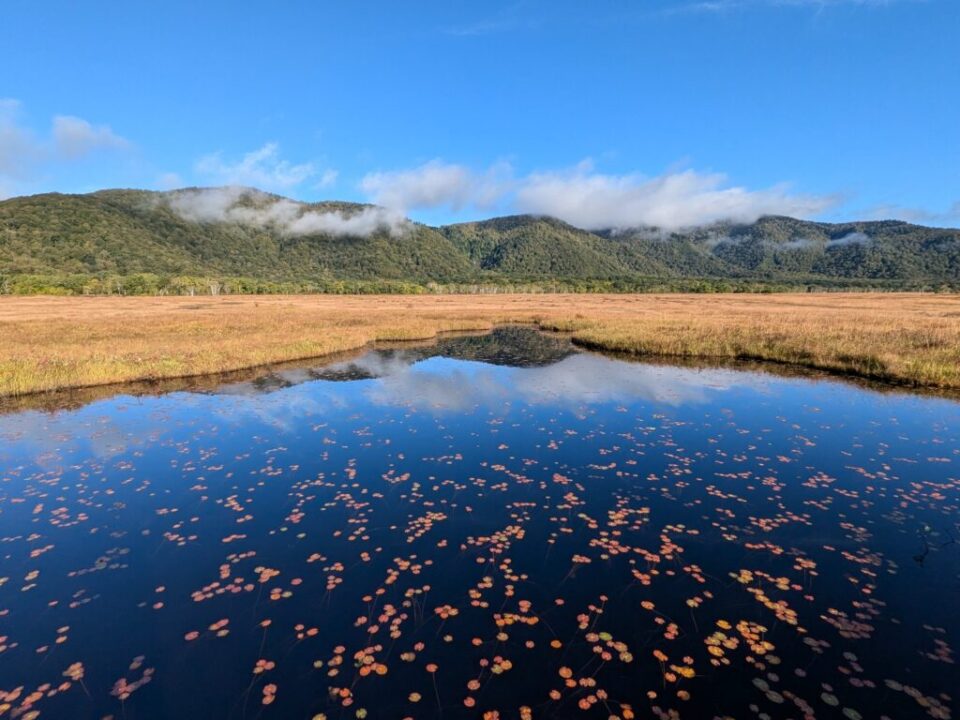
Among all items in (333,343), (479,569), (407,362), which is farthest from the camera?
(333,343)

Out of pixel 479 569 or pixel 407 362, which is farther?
pixel 407 362

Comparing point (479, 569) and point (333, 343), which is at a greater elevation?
point (333, 343)

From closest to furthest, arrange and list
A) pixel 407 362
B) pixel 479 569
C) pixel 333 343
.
A: pixel 479 569 < pixel 407 362 < pixel 333 343

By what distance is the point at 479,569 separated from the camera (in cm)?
978

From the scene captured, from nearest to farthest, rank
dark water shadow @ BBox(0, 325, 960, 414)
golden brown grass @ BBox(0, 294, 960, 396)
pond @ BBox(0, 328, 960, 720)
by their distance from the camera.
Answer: pond @ BBox(0, 328, 960, 720)
dark water shadow @ BBox(0, 325, 960, 414)
golden brown grass @ BBox(0, 294, 960, 396)

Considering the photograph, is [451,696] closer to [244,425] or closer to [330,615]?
[330,615]

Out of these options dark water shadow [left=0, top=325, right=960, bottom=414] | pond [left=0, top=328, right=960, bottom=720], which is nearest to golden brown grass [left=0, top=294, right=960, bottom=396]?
dark water shadow [left=0, top=325, right=960, bottom=414]

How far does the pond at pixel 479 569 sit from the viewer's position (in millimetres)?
6766

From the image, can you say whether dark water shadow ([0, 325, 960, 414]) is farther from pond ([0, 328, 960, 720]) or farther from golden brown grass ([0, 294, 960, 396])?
pond ([0, 328, 960, 720])

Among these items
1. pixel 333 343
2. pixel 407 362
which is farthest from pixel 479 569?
pixel 333 343

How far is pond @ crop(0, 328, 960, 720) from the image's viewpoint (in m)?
6.77

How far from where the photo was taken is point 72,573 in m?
9.70

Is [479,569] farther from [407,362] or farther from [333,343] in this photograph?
[333,343]

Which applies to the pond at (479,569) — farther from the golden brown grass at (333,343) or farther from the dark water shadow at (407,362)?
the golden brown grass at (333,343)
